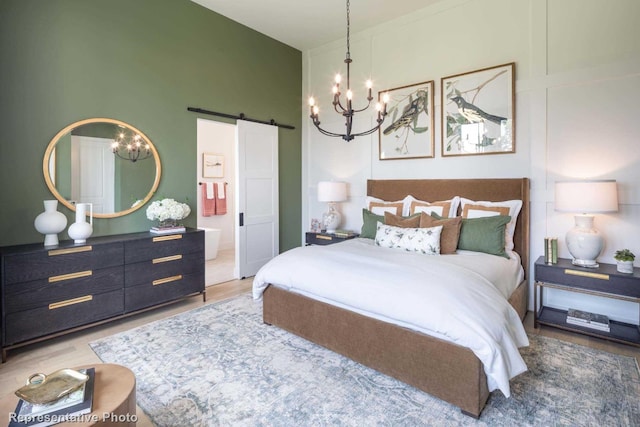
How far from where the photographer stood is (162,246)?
11.2 ft

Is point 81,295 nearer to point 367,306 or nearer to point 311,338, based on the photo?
point 311,338

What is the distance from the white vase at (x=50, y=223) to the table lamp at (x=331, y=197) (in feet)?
9.60

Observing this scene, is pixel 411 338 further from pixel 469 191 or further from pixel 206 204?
pixel 206 204

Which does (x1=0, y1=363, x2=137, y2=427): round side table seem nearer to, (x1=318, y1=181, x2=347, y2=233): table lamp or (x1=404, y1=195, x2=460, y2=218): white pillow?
(x1=404, y1=195, x2=460, y2=218): white pillow

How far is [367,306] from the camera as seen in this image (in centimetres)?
230

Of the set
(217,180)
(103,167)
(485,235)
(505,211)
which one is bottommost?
(485,235)

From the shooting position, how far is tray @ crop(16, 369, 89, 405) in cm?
135

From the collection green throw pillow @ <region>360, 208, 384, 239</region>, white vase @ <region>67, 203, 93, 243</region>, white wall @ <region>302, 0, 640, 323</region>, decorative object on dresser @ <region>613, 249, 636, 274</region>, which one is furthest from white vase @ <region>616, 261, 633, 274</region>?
white vase @ <region>67, 203, 93, 243</region>

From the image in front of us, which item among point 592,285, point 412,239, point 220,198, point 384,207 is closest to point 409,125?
point 384,207

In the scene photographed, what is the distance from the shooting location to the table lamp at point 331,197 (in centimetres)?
470

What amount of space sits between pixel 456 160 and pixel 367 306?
245 centimetres

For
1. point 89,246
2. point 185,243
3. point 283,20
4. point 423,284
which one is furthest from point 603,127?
point 89,246

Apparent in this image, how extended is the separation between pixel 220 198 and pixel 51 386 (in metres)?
5.71

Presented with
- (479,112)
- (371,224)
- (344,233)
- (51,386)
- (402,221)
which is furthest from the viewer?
(344,233)
